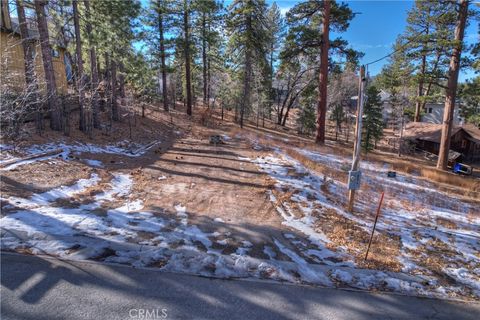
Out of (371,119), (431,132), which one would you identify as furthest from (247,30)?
(431,132)

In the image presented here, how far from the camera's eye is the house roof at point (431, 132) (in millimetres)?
29484

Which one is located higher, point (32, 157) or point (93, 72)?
point (93, 72)

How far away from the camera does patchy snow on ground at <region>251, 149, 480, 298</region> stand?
4484 mm

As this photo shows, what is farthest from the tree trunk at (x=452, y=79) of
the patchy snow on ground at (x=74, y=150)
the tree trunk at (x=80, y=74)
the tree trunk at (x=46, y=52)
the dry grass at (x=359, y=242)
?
the tree trunk at (x=46, y=52)

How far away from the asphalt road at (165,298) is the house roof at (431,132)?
3102 centimetres

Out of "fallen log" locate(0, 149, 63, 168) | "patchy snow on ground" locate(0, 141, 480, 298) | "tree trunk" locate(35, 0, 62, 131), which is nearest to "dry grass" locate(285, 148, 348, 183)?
"patchy snow on ground" locate(0, 141, 480, 298)

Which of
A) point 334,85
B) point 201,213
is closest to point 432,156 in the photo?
point 334,85

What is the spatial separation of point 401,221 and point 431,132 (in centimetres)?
2788

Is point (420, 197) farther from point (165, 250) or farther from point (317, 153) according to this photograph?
point (165, 250)

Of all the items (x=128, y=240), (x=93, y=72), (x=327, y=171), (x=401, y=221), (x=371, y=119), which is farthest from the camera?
(x=371, y=119)

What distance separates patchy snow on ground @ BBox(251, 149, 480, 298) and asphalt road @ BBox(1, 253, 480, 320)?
0.48 metres

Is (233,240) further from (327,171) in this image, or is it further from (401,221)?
(327,171)

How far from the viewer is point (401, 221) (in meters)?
7.85

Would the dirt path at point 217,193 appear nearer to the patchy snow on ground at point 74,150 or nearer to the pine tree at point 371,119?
the patchy snow on ground at point 74,150
